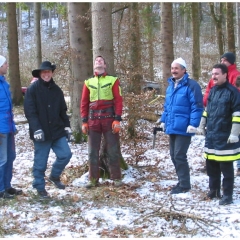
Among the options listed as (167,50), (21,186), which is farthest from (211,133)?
(167,50)

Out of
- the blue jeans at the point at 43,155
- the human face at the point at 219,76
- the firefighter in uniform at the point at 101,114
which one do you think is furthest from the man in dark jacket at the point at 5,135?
the human face at the point at 219,76

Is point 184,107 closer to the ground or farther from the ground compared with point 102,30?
closer to the ground

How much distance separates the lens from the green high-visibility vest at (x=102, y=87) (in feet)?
20.6

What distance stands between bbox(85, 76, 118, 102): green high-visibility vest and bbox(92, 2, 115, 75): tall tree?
25.4 inches

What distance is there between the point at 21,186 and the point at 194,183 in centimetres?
288

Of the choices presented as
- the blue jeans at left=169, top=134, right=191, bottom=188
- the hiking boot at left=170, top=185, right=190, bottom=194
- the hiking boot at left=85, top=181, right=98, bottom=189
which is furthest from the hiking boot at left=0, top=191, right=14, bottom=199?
the blue jeans at left=169, top=134, right=191, bottom=188

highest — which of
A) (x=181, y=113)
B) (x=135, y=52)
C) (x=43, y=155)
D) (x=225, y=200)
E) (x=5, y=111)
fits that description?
(x=135, y=52)

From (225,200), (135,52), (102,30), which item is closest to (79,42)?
(135,52)

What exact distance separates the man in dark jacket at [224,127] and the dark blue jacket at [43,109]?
2.15 meters

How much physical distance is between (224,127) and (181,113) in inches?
29.5

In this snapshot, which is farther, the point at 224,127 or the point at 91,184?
the point at 91,184

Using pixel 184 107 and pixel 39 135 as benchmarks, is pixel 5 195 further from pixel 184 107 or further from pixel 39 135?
pixel 184 107

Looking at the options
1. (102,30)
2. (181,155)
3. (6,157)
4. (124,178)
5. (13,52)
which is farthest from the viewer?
(13,52)

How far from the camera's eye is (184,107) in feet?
19.8
